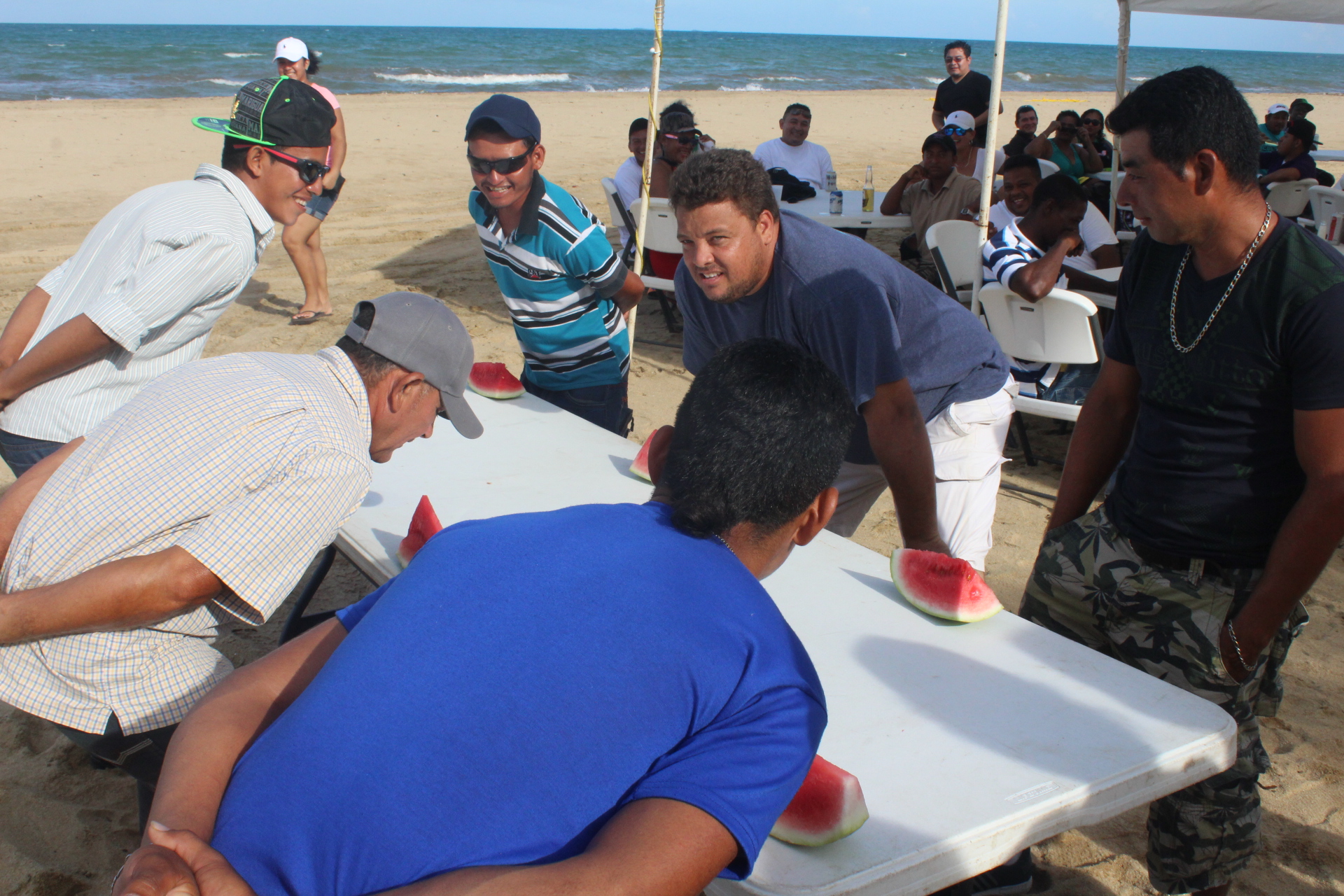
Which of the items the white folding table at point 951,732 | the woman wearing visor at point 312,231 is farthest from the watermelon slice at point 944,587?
the woman wearing visor at point 312,231

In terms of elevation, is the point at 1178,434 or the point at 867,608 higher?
the point at 1178,434

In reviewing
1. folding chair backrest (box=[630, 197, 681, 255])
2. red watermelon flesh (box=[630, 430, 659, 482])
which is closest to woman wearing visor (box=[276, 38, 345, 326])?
folding chair backrest (box=[630, 197, 681, 255])

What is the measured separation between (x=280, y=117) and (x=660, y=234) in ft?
14.0

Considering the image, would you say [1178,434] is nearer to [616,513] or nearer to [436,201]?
[616,513]

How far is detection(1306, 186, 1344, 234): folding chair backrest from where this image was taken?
22.5ft

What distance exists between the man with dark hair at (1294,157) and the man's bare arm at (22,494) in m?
11.1

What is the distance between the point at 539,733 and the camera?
1086mm

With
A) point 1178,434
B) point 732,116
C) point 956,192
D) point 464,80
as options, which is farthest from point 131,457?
point 464,80

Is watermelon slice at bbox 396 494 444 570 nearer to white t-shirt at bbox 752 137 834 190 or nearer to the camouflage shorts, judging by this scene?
the camouflage shorts

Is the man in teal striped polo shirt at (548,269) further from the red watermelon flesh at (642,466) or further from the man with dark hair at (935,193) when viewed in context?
the man with dark hair at (935,193)

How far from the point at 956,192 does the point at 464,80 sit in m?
29.6

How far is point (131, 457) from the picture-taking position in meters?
1.71

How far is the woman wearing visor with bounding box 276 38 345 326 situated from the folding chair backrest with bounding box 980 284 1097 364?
16.9 ft

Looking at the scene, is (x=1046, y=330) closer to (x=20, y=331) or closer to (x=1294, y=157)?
(x=20, y=331)
